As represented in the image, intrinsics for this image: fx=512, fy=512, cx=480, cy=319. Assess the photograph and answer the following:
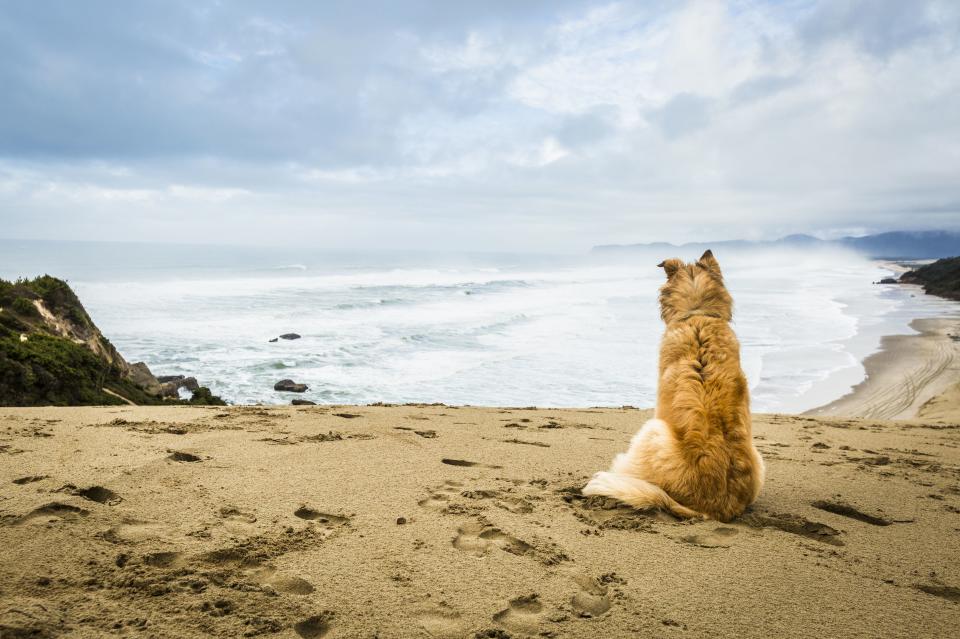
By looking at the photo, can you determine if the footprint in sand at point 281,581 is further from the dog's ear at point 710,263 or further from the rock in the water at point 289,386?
the rock in the water at point 289,386

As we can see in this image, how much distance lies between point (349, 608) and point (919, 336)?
24425 millimetres

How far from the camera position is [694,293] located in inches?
171

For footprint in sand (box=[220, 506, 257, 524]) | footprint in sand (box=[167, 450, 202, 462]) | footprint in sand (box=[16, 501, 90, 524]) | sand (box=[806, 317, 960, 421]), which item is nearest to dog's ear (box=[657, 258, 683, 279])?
footprint in sand (box=[220, 506, 257, 524])

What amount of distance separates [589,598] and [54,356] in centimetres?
779

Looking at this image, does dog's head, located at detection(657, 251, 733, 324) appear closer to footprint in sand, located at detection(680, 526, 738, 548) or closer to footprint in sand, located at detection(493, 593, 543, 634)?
footprint in sand, located at detection(680, 526, 738, 548)

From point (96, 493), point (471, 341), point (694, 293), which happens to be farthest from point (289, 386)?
point (694, 293)

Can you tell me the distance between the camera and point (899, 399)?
37.4ft

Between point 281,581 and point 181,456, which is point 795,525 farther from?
point 181,456

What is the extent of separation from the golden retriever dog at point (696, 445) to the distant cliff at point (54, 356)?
6.94m

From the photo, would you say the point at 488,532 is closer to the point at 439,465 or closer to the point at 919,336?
the point at 439,465

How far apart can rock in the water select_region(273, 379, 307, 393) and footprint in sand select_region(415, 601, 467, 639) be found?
1114 cm

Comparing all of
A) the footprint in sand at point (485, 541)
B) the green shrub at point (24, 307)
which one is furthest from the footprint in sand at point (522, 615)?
the green shrub at point (24, 307)

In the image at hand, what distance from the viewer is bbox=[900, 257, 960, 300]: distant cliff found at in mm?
38188

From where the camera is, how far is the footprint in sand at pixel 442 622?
1.93m
